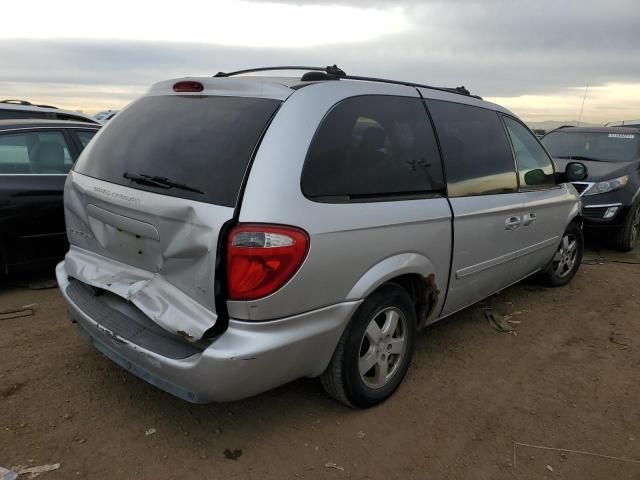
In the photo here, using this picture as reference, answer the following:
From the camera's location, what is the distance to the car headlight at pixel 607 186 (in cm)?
647

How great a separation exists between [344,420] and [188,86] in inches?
76.6

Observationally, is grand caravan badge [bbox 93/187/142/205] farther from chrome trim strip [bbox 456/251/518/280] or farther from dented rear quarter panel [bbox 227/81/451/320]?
chrome trim strip [bbox 456/251/518/280]

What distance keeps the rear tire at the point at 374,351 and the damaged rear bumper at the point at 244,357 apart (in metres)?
0.13

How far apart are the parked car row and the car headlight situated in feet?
12.4

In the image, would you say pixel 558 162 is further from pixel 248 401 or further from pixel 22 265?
pixel 22 265

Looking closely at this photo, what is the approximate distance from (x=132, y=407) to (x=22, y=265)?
229 cm

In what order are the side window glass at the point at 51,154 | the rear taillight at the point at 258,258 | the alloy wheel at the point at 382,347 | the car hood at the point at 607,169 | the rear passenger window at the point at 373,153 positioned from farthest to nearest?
1. the car hood at the point at 607,169
2. the side window glass at the point at 51,154
3. the alloy wheel at the point at 382,347
4. the rear passenger window at the point at 373,153
5. the rear taillight at the point at 258,258

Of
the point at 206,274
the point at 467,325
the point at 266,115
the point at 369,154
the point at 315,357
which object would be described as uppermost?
the point at 266,115

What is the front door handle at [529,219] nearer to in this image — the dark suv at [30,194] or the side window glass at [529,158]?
the side window glass at [529,158]

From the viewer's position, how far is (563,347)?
382 centimetres

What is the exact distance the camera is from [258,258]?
6.96 feet

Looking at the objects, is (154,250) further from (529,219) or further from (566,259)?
(566,259)

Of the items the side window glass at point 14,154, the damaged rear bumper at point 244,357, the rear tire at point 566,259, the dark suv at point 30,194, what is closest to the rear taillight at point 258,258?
the damaged rear bumper at point 244,357

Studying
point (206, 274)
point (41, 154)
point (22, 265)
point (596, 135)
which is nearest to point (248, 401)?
point (206, 274)
